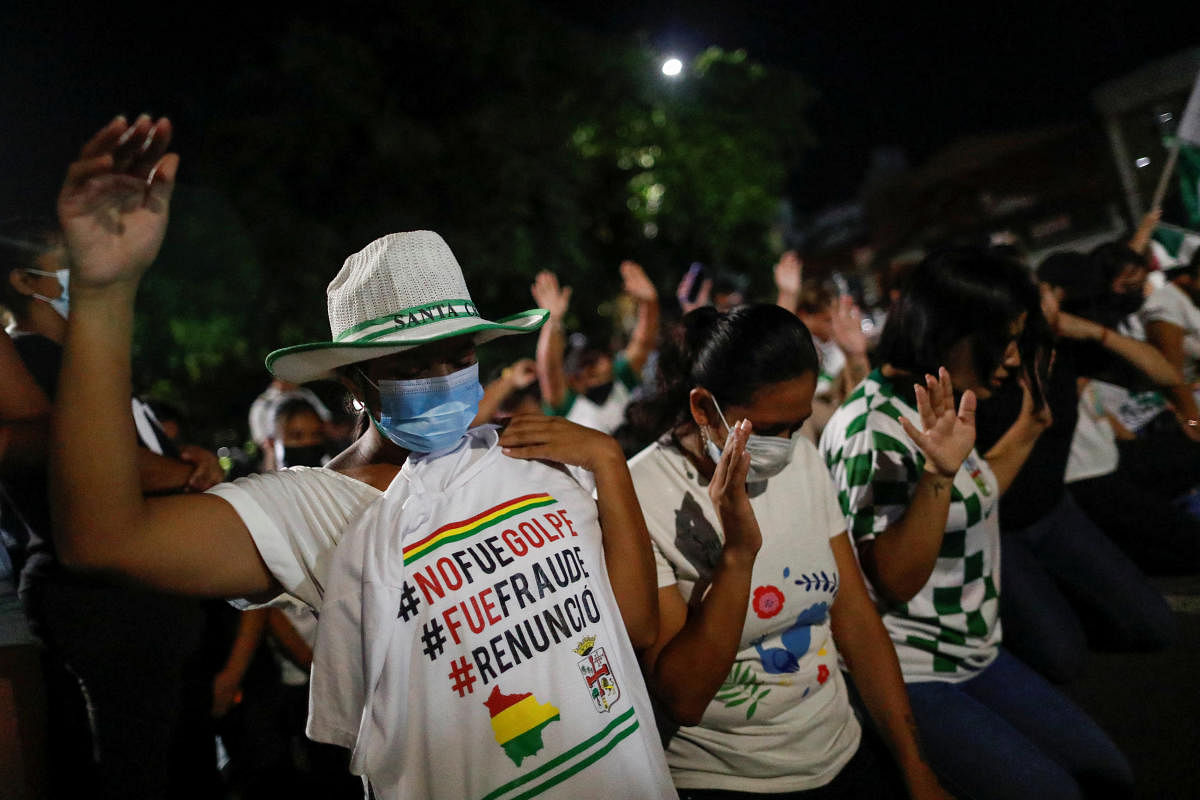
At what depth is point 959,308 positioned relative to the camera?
9.67ft

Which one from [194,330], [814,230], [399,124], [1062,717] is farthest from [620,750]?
[814,230]

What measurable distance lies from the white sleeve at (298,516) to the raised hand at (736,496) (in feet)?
2.83

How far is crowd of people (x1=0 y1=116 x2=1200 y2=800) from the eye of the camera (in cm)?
158

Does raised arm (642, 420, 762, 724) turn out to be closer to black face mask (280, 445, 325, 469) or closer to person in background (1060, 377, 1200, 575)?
person in background (1060, 377, 1200, 575)

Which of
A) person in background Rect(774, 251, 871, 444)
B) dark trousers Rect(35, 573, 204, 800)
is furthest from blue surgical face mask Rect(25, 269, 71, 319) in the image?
person in background Rect(774, 251, 871, 444)

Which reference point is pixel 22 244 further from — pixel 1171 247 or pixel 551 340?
pixel 1171 247

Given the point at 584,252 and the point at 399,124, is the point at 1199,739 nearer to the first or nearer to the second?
the point at 399,124

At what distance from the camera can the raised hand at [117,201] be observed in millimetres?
1230

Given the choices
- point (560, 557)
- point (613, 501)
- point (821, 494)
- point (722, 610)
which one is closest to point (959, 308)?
point (821, 494)

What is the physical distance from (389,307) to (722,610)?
1116mm

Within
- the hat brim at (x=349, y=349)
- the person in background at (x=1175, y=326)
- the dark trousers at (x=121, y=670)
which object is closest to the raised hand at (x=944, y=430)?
the hat brim at (x=349, y=349)

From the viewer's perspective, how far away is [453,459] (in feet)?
5.90

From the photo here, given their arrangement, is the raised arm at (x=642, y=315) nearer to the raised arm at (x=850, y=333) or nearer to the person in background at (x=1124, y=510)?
the raised arm at (x=850, y=333)

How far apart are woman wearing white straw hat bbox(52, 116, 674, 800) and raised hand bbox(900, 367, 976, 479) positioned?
3.80ft
